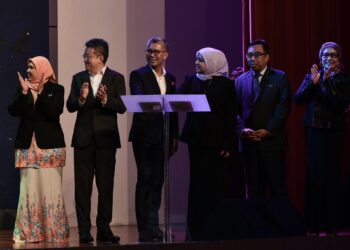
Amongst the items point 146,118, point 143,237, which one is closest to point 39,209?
point 143,237

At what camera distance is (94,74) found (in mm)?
5965

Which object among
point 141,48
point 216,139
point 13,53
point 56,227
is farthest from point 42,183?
point 141,48

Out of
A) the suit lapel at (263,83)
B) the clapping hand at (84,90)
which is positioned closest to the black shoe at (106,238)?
the clapping hand at (84,90)

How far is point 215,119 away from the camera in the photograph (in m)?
6.02

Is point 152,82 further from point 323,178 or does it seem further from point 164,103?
point 323,178

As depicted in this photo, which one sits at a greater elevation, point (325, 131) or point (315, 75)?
point (315, 75)

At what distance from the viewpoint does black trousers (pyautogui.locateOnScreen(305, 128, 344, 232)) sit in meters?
6.23

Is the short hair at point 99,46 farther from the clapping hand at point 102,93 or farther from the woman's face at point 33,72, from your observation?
the woman's face at point 33,72

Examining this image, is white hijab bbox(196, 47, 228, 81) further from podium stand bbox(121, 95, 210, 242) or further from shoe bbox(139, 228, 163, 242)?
shoe bbox(139, 228, 163, 242)

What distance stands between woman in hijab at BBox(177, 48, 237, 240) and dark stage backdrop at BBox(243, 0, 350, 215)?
1.45 metres

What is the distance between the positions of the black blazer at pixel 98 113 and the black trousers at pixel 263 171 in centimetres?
103

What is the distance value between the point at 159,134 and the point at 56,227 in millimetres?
1001

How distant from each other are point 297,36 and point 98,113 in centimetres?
241

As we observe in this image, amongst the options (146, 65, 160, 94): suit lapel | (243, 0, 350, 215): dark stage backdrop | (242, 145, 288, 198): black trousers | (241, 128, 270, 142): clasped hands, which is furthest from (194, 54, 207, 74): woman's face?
(243, 0, 350, 215): dark stage backdrop
